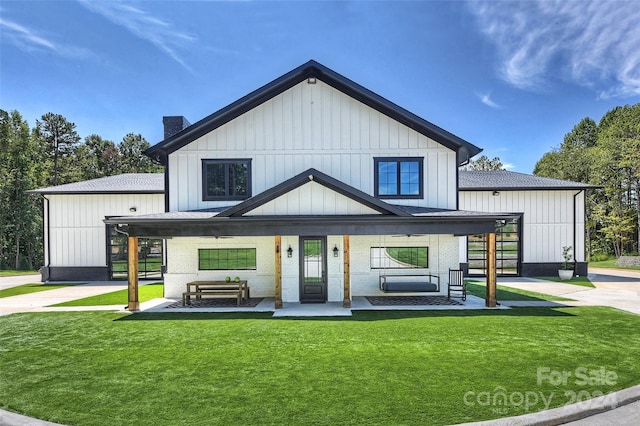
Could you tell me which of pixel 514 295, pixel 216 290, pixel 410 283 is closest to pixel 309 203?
pixel 216 290

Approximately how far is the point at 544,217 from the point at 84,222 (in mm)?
24339

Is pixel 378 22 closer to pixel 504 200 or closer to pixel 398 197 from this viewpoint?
pixel 398 197

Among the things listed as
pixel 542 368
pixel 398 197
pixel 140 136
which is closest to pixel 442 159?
pixel 398 197

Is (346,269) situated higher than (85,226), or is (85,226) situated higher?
(85,226)

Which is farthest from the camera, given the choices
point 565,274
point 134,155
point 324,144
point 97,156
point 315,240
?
point 134,155

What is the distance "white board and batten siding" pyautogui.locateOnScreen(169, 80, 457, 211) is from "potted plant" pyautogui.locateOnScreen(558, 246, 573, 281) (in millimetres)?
9269

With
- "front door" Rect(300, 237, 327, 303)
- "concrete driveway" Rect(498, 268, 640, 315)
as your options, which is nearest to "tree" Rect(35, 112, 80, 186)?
"front door" Rect(300, 237, 327, 303)

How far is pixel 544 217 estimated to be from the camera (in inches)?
734

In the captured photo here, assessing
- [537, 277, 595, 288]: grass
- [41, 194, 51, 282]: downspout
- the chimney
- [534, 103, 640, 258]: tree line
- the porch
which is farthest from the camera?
[534, 103, 640, 258]: tree line

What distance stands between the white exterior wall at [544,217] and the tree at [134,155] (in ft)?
156

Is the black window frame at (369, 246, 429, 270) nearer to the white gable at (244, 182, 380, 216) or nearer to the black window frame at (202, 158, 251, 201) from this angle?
the white gable at (244, 182, 380, 216)

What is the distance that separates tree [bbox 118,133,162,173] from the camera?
5104cm

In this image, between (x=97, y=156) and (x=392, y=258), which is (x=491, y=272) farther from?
(x=97, y=156)

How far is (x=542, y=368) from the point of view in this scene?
5832mm
